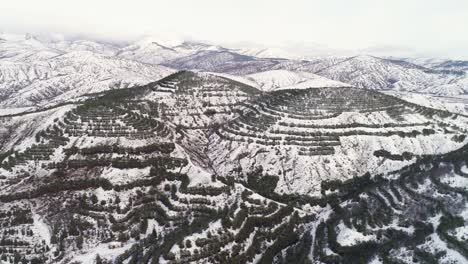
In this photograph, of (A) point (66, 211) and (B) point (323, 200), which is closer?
(A) point (66, 211)

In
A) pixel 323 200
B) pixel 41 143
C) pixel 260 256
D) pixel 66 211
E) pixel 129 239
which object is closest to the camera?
pixel 260 256

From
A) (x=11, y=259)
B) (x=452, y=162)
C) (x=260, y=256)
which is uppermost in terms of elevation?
(x=452, y=162)

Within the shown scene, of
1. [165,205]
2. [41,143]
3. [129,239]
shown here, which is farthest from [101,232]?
[41,143]

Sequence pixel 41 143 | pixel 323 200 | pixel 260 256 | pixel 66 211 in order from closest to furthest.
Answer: pixel 260 256 → pixel 66 211 → pixel 323 200 → pixel 41 143

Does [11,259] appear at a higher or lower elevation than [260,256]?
lower

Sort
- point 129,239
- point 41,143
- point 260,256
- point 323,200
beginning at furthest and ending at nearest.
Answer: point 41,143 → point 323,200 → point 129,239 → point 260,256

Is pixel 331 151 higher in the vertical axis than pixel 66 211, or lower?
higher

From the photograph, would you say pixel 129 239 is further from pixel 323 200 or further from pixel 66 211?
pixel 323 200

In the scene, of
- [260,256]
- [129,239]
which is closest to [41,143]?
[129,239]

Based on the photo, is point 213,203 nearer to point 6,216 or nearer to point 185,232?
point 185,232
